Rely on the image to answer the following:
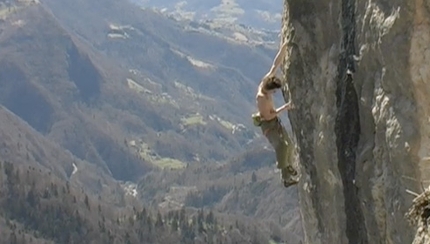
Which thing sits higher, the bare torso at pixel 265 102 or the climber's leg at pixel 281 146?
the bare torso at pixel 265 102

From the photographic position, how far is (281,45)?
21281 mm

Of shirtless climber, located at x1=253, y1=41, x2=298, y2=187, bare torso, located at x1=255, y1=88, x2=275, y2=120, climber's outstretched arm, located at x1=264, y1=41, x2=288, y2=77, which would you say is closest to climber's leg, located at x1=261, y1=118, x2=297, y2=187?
shirtless climber, located at x1=253, y1=41, x2=298, y2=187

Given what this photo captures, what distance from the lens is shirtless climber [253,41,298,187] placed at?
821 inches

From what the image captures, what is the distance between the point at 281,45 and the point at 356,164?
4.90 m

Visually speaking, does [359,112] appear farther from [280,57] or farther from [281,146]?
[281,146]

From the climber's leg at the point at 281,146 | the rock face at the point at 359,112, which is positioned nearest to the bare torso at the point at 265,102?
the climber's leg at the point at 281,146

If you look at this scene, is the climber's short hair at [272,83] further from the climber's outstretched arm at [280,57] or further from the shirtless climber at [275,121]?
the climber's outstretched arm at [280,57]

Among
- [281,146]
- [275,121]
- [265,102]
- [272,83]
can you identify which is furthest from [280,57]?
[281,146]

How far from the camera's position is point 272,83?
2131 cm

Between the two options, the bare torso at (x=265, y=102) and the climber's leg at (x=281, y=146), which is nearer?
the bare torso at (x=265, y=102)

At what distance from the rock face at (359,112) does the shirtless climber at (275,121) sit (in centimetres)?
45

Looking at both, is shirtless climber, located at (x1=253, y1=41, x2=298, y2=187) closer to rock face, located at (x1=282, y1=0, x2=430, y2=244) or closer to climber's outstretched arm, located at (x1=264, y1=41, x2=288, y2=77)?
climber's outstretched arm, located at (x1=264, y1=41, x2=288, y2=77)

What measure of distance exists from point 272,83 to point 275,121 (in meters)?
1.04

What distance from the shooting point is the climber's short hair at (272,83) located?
21.2 metres
